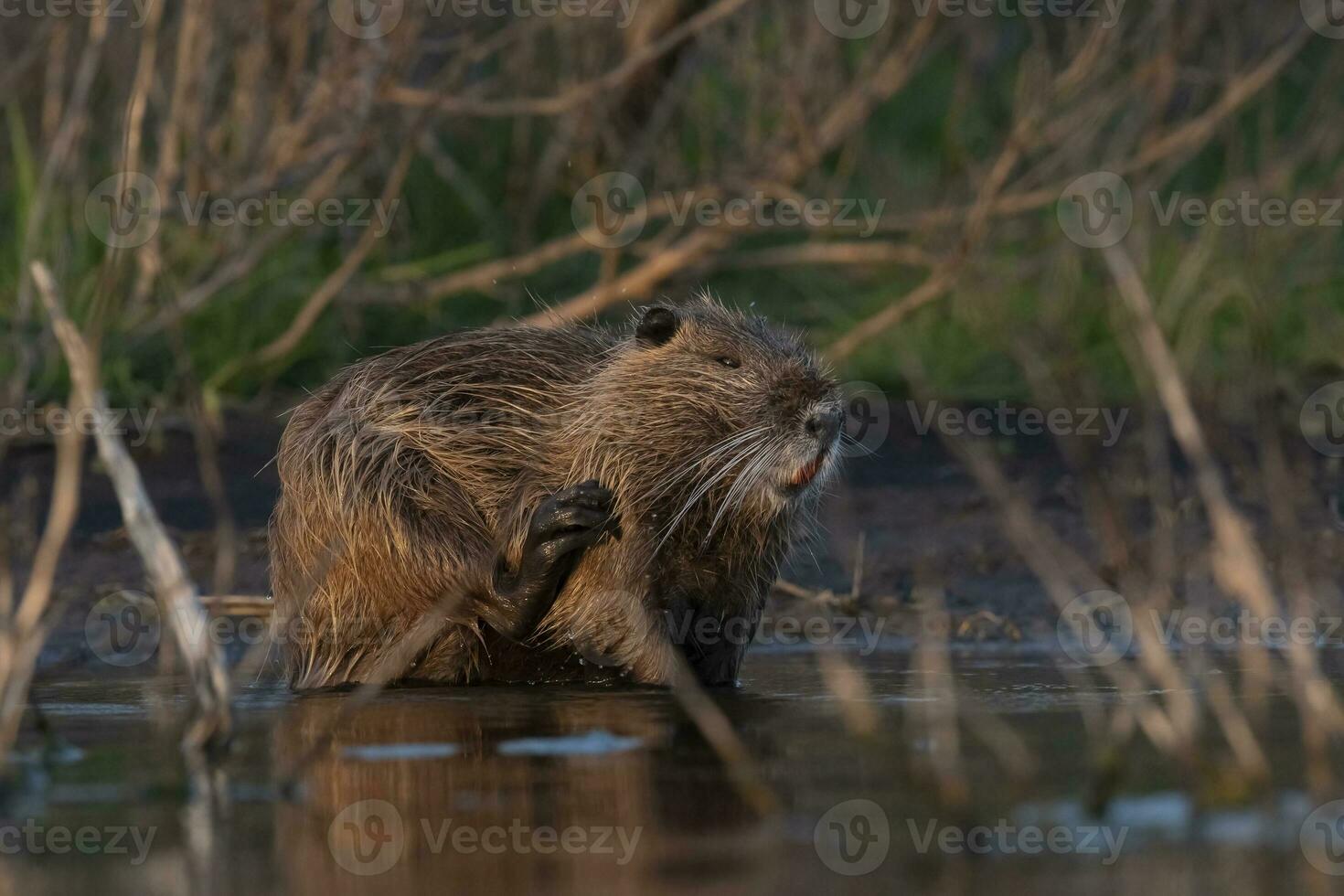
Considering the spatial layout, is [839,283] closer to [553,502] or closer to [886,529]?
[886,529]

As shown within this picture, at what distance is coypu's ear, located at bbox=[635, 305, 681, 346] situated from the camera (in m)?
4.95

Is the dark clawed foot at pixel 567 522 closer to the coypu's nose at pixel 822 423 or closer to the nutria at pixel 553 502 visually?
the nutria at pixel 553 502

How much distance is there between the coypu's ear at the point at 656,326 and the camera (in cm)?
495

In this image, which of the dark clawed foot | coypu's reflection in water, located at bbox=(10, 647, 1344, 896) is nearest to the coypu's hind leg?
the dark clawed foot

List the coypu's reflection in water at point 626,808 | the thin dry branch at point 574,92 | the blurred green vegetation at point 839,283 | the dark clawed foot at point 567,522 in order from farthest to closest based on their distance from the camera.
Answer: the blurred green vegetation at point 839,283 → the thin dry branch at point 574,92 → the dark clawed foot at point 567,522 → the coypu's reflection in water at point 626,808

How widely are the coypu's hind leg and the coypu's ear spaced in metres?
0.43

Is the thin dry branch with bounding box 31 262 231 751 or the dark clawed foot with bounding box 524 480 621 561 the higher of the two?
the dark clawed foot with bounding box 524 480 621 561

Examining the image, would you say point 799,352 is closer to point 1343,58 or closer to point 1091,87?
point 1091,87

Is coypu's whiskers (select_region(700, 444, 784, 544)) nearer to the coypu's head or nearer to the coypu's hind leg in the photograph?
the coypu's head

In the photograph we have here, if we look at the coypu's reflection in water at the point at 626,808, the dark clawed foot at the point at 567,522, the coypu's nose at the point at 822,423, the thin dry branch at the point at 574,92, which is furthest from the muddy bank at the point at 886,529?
the coypu's reflection in water at the point at 626,808

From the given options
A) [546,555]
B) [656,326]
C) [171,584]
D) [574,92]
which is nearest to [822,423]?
[656,326]

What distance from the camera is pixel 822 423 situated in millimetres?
4629

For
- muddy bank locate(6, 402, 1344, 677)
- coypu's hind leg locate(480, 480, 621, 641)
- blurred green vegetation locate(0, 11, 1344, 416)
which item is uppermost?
blurred green vegetation locate(0, 11, 1344, 416)

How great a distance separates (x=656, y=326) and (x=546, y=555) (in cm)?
67
